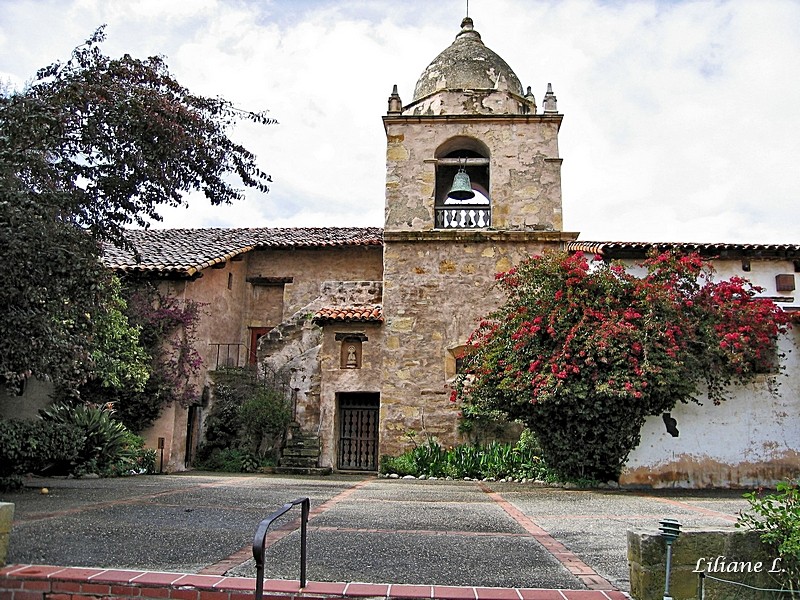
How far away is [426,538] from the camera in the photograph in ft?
19.9

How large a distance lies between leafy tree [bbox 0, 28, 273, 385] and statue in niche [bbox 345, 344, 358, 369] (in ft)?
21.9

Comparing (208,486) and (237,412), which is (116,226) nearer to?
(208,486)

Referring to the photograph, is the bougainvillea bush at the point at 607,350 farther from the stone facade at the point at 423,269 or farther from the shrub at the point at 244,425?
the shrub at the point at 244,425

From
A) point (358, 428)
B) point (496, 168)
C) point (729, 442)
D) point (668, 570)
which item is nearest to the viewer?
point (668, 570)

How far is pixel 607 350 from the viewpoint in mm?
10961

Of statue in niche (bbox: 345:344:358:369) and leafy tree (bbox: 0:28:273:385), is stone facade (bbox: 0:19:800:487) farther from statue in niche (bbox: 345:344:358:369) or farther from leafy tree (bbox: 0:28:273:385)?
leafy tree (bbox: 0:28:273:385)

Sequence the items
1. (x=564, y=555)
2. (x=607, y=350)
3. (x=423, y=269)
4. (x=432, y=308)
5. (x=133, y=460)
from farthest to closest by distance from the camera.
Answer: (x=423, y=269)
(x=432, y=308)
(x=133, y=460)
(x=607, y=350)
(x=564, y=555)

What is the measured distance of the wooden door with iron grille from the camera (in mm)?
15820

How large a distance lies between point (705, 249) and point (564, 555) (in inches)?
429

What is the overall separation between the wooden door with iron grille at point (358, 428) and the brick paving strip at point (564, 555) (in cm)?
754

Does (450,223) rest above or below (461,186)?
below

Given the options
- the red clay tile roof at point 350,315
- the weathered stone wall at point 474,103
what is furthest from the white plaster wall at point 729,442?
the weathered stone wall at point 474,103

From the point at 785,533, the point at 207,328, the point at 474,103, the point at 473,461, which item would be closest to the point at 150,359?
the point at 207,328

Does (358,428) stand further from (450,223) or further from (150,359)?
(450,223)
